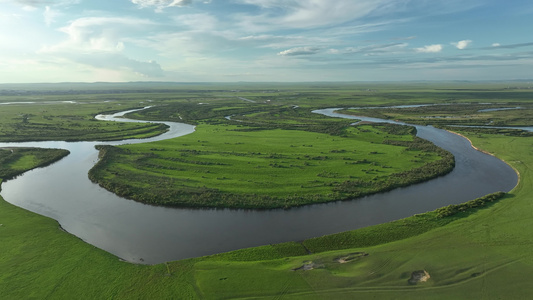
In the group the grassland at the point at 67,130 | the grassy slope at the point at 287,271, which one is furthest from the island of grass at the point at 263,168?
the grassland at the point at 67,130

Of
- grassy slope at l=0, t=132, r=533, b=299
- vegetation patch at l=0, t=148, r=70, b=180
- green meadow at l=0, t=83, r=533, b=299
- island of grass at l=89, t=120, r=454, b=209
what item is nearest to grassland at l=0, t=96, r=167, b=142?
vegetation patch at l=0, t=148, r=70, b=180

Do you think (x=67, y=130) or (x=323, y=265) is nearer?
(x=323, y=265)

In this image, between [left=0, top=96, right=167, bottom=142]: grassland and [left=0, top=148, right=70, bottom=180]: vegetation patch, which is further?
[left=0, top=96, right=167, bottom=142]: grassland

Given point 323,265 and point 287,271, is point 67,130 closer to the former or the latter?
point 287,271

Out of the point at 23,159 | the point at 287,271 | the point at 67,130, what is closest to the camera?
the point at 287,271

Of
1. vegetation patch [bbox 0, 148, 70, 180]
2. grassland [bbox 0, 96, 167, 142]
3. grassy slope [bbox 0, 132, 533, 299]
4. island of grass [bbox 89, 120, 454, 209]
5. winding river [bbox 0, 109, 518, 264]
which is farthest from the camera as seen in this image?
grassland [bbox 0, 96, 167, 142]

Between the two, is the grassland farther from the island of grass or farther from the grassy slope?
the grassy slope

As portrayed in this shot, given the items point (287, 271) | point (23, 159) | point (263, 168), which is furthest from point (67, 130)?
point (287, 271)
